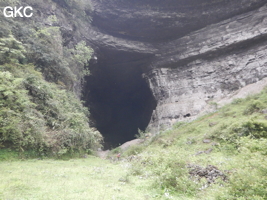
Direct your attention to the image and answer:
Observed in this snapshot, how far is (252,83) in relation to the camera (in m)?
20.8

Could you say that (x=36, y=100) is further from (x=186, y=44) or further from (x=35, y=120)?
(x=186, y=44)

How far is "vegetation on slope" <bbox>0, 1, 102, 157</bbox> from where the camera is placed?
897cm

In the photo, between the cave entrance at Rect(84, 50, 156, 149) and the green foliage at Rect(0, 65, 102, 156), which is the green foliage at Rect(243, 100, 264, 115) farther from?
the cave entrance at Rect(84, 50, 156, 149)

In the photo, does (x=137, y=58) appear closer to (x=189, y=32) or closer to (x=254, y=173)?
(x=189, y=32)

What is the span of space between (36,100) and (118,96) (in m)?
28.5

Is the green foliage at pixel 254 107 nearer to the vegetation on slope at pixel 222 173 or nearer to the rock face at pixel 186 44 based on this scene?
the vegetation on slope at pixel 222 173

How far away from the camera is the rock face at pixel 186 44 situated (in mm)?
22656

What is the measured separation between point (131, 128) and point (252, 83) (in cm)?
2584

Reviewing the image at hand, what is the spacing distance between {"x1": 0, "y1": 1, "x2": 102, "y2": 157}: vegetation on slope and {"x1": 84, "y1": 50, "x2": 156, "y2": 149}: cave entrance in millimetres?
12904

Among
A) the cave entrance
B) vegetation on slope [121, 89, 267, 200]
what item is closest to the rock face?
the cave entrance

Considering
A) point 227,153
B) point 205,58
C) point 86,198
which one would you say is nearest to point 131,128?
point 205,58

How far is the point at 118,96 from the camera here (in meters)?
40.2

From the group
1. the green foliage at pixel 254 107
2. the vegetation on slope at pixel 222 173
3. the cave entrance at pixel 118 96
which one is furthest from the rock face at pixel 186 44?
the vegetation on slope at pixel 222 173

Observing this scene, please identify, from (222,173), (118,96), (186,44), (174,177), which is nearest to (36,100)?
(174,177)
